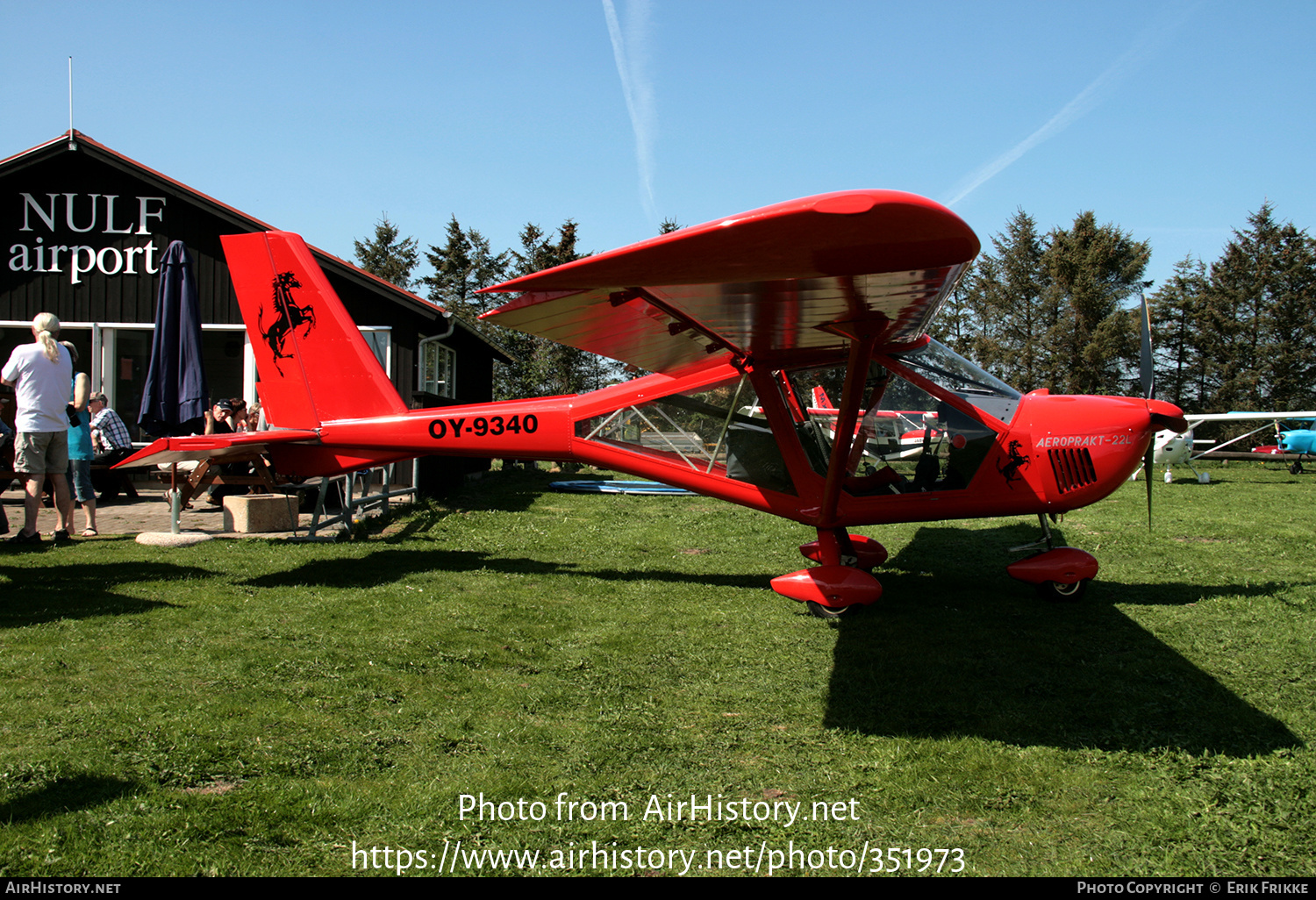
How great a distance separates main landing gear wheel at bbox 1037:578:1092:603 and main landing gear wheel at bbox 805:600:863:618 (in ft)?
5.81

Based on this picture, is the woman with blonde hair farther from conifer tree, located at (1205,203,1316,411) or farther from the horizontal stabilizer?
conifer tree, located at (1205,203,1316,411)

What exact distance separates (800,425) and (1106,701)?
3.29 meters

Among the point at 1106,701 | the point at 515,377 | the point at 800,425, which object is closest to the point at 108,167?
the point at 800,425

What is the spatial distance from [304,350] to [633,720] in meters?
5.72

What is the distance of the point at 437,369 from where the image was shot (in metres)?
15.2

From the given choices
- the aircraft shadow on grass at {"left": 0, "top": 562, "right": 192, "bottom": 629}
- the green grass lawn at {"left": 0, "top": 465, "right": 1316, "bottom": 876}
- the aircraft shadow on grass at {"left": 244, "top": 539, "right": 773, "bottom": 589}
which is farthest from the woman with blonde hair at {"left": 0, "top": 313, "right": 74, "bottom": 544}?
the aircraft shadow on grass at {"left": 244, "top": 539, "right": 773, "bottom": 589}

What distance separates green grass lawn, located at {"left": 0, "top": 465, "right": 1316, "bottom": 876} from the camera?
262cm

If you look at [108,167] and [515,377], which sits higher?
[108,167]

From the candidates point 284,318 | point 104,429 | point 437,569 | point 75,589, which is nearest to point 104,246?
point 104,429

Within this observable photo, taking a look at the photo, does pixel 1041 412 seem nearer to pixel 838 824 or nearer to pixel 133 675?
pixel 838 824

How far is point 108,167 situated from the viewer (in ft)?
43.4

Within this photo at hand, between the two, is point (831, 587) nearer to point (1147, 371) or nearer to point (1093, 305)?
point (1147, 371)

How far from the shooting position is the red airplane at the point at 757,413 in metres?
5.39

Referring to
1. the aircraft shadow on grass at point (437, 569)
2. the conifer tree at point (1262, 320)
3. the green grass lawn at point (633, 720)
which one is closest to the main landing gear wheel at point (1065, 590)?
the green grass lawn at point (633, 720)
